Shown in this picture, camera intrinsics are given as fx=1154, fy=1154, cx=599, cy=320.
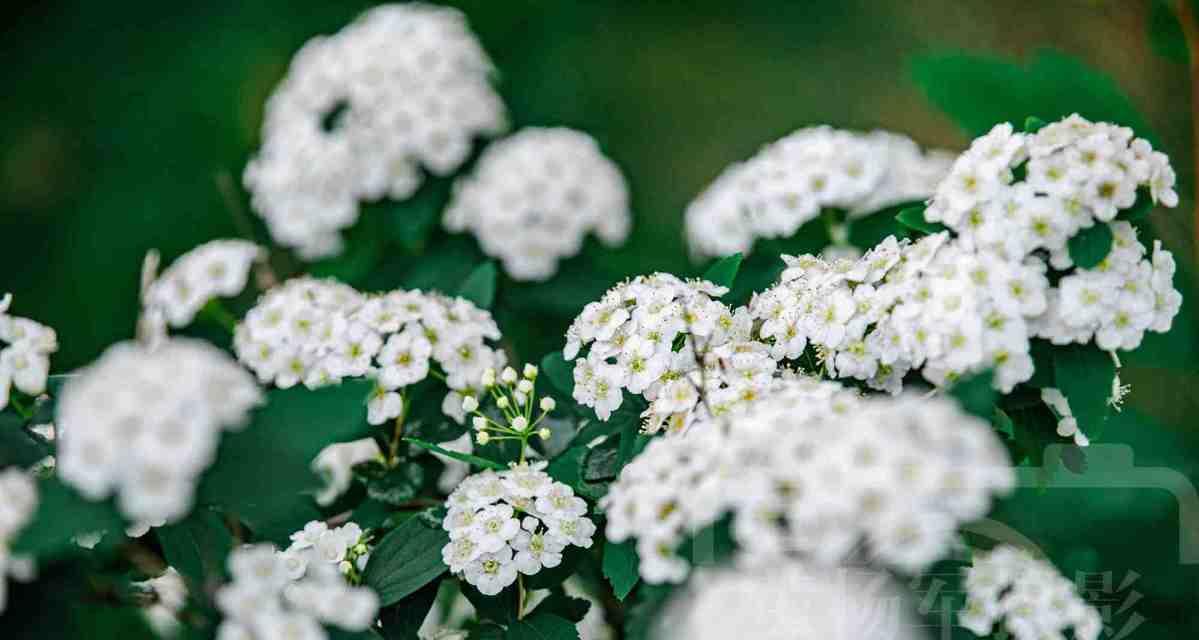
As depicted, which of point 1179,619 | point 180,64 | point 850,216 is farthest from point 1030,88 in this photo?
point 180,64

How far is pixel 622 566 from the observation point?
4.06ft

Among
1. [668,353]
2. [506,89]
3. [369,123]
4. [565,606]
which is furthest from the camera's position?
[506,89]

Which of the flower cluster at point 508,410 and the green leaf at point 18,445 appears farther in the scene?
the flower cluster at point 508,410

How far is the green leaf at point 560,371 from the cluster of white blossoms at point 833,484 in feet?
1.53

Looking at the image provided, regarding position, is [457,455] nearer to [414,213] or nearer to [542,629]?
[542,629]

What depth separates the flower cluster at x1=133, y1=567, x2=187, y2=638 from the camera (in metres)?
1.39

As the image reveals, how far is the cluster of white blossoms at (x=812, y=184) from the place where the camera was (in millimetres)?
1914

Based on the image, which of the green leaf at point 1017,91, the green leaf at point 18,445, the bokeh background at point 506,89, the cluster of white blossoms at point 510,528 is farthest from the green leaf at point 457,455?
the bokeh background at point 506,89

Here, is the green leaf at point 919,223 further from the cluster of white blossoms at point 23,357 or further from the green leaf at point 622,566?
the cluster of white blossoms at point 23,357

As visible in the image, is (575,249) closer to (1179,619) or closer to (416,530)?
(416,530)

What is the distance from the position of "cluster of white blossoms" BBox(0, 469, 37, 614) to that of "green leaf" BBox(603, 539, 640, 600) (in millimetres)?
568

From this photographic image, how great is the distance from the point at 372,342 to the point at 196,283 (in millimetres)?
521

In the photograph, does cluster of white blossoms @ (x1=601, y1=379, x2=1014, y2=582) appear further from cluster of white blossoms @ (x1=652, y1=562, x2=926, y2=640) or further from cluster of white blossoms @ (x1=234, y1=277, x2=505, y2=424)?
cluster of white blossoms @ (x1=234, y1=277, x2=505, y2=424)

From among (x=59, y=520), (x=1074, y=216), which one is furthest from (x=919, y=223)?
(x=59, y=520)
